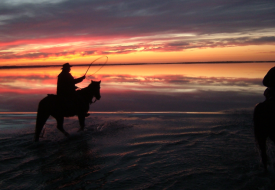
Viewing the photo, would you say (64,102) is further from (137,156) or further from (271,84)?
(271,84)

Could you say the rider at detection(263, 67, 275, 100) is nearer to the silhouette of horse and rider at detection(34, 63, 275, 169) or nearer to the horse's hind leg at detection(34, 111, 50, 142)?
the silhouette of horse and rider at detection(34, 63, 275, 169)

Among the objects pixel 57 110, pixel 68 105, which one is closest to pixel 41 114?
pixel 57 110

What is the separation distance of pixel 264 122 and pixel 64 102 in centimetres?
534

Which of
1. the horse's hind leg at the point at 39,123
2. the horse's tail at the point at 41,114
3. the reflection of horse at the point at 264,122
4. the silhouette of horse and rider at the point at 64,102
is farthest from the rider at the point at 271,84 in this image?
the horse's hind leg at the point at 39,123

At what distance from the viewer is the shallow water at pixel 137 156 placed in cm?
440

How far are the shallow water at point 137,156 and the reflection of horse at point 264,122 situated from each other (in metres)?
0.64

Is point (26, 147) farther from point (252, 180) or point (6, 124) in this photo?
point (252, 180)

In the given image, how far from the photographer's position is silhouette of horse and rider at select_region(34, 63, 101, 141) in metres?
6.77

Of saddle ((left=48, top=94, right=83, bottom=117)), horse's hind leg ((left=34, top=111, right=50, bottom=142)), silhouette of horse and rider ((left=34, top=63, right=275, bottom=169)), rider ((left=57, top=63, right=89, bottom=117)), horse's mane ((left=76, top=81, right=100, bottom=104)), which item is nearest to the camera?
silhouette of horse and rider ((left=34, top=63, right=275, bottom=169))

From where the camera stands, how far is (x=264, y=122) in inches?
180

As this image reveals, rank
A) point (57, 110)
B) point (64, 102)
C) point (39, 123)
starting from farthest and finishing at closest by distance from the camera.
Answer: point (64, 102)
point (57, 110)
point (39, 123)

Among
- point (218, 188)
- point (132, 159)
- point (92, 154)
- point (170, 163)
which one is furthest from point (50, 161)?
point (218, 188)

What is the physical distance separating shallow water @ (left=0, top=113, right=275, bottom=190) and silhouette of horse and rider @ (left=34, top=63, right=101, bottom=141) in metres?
0.58

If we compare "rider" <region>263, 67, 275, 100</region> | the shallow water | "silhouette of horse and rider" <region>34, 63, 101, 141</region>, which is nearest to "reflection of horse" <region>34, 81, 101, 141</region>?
"silhouette of horse and rider" <region>34, 63, 101, 141</region>
